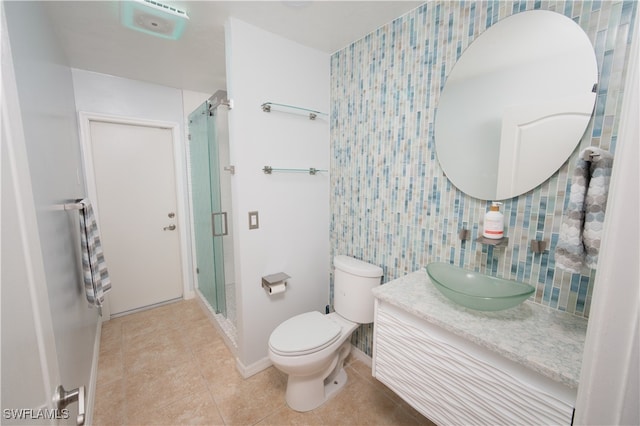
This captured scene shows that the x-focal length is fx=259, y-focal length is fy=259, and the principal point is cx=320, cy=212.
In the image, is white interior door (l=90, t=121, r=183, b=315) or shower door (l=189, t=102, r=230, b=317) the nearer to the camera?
shower door (l=189, t=102, r=230, b=317)

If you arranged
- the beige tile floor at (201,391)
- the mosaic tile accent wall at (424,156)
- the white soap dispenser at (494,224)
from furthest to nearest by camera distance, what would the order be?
the beige tile floor at (201,391) → the white soap dispenser at (494,224) → the mosaic tile accent wall at (424,156)

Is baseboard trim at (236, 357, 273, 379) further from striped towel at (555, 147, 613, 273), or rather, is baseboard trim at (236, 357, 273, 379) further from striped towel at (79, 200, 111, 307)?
striped towel at (555, 147, 613, 273)

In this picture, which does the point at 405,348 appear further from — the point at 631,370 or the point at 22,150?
the point at 22,150

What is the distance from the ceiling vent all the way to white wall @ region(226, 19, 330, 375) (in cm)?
29

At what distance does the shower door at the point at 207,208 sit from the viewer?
7.47 ft

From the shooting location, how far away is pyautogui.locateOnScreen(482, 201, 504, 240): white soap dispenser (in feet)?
3.88

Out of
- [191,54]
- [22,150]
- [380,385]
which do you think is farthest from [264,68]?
[380,385]

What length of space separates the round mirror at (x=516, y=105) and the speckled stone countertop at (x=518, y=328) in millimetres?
537

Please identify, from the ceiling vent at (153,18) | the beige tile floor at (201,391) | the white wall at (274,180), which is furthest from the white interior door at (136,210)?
the white wall at (274,180)

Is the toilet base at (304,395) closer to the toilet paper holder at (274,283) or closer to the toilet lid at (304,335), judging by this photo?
the toilet lid at (304,335)

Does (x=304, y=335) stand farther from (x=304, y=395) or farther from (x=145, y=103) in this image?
(x=145, y=103)

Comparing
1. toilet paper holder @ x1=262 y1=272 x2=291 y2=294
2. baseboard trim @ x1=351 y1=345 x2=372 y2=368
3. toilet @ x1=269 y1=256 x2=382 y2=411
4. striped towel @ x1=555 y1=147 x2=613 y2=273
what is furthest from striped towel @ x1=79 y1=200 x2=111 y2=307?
striped towel @ x1=555 y1=147 x2=613 y2=273

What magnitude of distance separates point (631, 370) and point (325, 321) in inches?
58.6

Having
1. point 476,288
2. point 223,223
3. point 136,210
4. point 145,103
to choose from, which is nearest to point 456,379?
point 476,288
